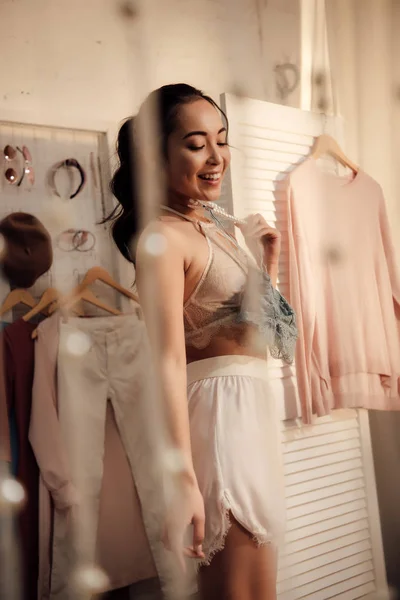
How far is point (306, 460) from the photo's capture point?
50.2 inches

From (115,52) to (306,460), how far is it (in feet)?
3.08

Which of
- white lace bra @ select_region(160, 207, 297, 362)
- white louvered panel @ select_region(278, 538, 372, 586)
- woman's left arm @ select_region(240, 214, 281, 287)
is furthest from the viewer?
white louvered panel @ select_region(278, 538, 372, 586)

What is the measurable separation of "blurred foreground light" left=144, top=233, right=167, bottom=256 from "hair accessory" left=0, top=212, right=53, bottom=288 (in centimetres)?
37

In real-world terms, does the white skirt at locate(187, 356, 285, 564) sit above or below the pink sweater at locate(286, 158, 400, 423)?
below

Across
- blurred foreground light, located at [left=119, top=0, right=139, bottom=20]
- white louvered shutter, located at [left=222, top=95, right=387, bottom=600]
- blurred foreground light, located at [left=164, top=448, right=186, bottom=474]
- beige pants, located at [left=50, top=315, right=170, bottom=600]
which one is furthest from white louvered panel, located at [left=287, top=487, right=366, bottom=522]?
blurred foreground light, located at [left=119, top=0, right=139, bottom=20]

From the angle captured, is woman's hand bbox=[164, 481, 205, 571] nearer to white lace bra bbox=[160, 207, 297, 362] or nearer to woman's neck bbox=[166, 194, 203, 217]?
white lace bra bbox=[160, 207, 297, 362]

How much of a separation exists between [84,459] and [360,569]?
666 millimetres

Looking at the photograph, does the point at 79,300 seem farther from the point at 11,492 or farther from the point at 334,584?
the point at 334,584

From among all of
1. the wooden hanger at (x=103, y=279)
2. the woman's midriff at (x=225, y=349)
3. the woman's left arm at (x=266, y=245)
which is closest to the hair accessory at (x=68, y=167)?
the wooden hanger at (x=103, y=279)

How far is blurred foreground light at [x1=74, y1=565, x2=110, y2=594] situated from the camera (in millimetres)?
1062

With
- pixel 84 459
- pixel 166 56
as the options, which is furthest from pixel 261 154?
pixel 84 459

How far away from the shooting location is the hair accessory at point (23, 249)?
3.73 feet

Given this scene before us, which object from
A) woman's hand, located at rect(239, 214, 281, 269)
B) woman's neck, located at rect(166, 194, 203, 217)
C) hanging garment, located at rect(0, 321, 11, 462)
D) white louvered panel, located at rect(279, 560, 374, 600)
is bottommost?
white louvered panel, located at rect(279, 560, 374, 600)

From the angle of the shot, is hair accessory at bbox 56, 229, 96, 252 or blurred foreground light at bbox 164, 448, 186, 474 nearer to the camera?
blurred foreground light at bbox 164, 448, 186, 474
